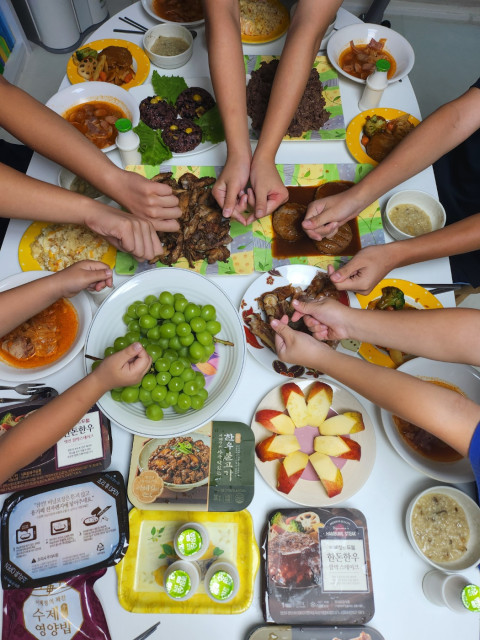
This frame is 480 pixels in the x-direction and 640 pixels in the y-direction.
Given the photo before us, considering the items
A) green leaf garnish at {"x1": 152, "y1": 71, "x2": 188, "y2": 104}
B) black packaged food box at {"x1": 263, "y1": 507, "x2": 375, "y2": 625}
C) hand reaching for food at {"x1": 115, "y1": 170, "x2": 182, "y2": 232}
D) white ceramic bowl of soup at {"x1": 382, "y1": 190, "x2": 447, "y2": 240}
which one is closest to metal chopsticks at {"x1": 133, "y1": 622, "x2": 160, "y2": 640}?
black packaged food box at {"x1": 263, "y1": 507, "x2": 375, "y2": 625}

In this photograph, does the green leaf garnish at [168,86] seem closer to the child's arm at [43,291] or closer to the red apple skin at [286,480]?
the child's arm at [43,291]

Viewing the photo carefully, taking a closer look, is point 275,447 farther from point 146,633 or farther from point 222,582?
point 146,633

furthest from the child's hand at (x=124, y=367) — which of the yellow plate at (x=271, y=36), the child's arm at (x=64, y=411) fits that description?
the yellow plate at (x=271, y=36)

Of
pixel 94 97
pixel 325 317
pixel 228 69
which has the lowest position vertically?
pixel 325 317

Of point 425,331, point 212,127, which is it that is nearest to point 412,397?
point 425,331

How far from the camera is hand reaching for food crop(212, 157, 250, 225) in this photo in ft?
4.57

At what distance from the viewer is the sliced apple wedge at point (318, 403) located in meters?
1.24

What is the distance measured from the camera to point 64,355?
127 centimetres

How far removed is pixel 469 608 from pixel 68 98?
2012mm

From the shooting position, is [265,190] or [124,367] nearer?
[124,367]

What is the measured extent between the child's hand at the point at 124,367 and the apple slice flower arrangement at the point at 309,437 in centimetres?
37

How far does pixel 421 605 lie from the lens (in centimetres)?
108

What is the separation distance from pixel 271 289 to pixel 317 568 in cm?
79

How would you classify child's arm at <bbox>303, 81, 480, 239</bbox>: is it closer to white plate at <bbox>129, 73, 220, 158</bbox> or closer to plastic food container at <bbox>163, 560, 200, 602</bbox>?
Result: white plate at <bbox>129, 73, 220, 158</bbox>
